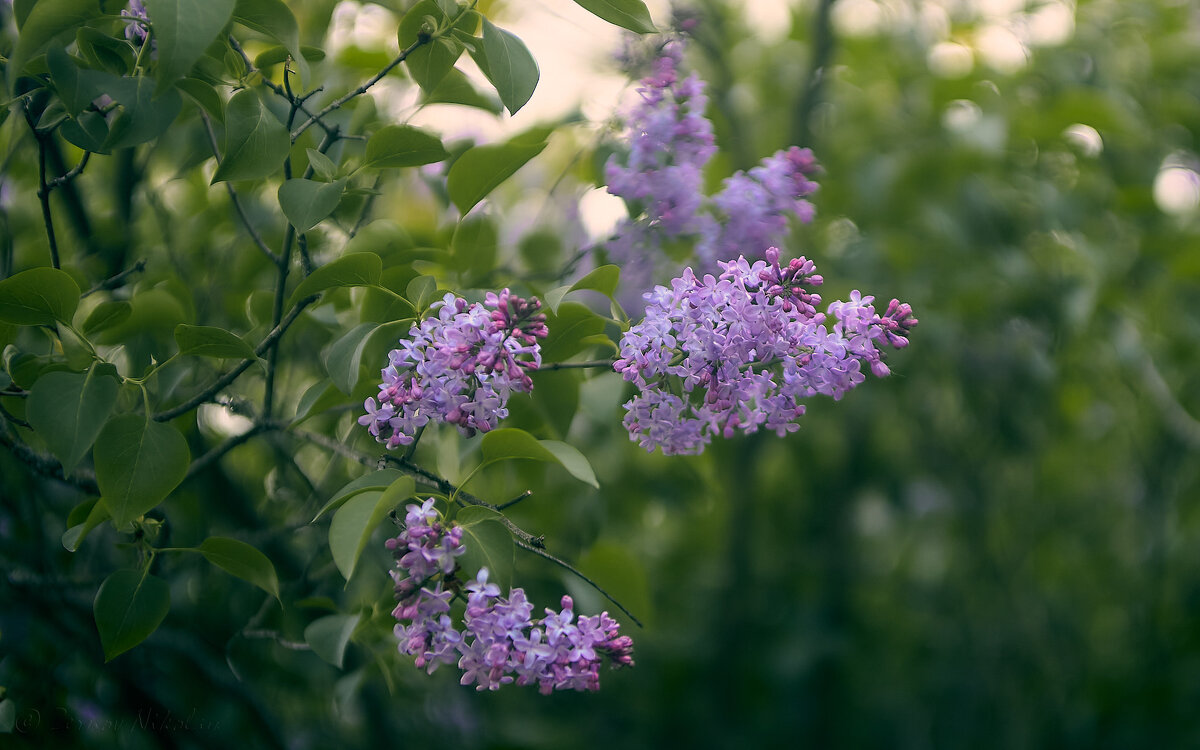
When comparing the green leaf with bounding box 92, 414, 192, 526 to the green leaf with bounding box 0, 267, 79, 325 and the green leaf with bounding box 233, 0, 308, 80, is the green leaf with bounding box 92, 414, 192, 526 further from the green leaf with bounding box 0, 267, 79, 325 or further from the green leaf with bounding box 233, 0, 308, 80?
the green leaf with bounding box 233, 0, 308, 80

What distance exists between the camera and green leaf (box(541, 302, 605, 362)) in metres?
0.67

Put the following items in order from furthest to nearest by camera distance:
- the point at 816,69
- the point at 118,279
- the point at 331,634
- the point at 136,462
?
the point at 816,69, the point at 118,279, the point at 331,634, the point at 136,462

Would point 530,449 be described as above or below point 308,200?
below

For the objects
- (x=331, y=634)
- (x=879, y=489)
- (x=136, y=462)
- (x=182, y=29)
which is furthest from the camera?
(x=879, y=489)

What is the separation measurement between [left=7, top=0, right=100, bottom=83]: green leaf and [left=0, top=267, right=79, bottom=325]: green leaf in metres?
0.13

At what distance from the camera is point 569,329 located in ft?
2.27

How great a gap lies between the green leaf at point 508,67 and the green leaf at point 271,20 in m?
0.14

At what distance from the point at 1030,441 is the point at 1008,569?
0.39 metres

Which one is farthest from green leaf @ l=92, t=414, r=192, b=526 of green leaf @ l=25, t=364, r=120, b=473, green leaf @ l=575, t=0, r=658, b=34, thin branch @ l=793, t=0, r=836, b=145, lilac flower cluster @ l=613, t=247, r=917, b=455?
thin branch @ l=793, t=0, r=836, b=145

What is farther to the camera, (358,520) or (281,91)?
(281,91)

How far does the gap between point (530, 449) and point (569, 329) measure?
0.12 m

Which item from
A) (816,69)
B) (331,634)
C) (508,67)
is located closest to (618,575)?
(331,634)

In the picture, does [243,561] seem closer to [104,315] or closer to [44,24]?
[104,315]

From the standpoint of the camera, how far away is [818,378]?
0.64 m
